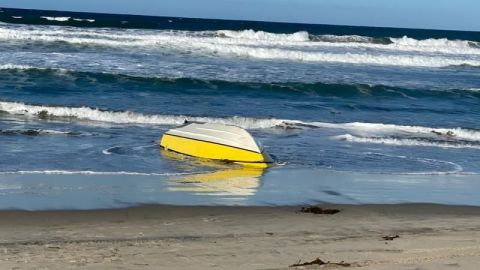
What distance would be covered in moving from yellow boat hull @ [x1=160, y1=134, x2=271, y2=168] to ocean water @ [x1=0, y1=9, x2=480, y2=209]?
1.01ft

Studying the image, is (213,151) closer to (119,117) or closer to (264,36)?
(119,117)

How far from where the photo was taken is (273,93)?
22953 mm

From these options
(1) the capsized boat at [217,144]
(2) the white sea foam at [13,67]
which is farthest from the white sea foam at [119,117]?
(2) the white sea foam at [13,67]

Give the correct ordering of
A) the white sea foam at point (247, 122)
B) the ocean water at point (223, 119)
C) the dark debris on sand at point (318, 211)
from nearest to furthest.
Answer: the dark debris on sand at point (318, 211) < the ocean water at point (223, 119) < the white sea foam at point (247, 122)

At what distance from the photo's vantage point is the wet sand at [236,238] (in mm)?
6164

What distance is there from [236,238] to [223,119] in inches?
424

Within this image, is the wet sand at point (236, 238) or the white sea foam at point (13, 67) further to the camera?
the white sea foam at point (13, 67)

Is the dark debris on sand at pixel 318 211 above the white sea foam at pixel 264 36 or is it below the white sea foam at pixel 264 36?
below

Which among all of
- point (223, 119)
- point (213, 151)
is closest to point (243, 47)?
point (223, 119)

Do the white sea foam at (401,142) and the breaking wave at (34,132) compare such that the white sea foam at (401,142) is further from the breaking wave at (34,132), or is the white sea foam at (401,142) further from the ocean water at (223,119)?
the breaking wave at (34,132)

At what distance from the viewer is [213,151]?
12.7 m

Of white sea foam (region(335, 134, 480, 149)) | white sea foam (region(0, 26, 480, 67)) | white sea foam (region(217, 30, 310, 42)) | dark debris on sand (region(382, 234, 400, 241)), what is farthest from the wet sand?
white sea foam (region(217, 30, 310, 42))

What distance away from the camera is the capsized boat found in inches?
486

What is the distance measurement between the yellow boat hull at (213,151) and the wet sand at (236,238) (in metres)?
3.17
